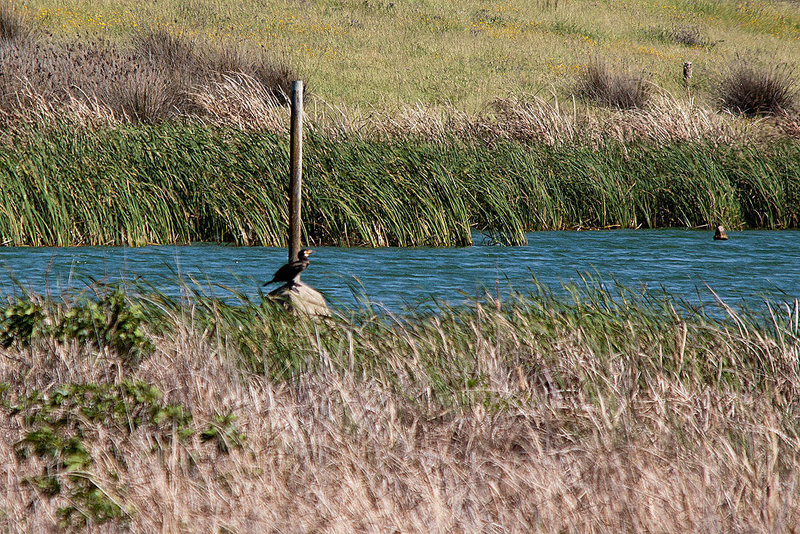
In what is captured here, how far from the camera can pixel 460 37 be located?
35.1 metres

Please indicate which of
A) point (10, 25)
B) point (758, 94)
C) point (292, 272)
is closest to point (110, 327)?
point (292, 272)

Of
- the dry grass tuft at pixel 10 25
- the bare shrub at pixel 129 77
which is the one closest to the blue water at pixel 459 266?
the bare shrub at pixel 129 77

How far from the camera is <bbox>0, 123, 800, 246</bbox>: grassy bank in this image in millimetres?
11273

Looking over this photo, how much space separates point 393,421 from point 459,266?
636 cm

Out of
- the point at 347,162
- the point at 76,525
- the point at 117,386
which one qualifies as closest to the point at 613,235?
the point at 347,162

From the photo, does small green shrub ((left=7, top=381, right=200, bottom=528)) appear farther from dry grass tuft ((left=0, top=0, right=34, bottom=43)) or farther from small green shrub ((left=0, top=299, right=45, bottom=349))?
dry grass tuft ((left=0, top=0, right=34, bottom=43))

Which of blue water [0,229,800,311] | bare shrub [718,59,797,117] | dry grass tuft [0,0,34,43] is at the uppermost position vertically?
dry grass tuft [0,0,34,43]

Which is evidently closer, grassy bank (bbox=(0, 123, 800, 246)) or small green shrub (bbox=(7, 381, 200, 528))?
small green shrub (bbox=(7, 381, 200, 528))

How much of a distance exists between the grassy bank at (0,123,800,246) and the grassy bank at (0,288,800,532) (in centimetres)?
562

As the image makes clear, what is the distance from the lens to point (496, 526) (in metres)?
3.37

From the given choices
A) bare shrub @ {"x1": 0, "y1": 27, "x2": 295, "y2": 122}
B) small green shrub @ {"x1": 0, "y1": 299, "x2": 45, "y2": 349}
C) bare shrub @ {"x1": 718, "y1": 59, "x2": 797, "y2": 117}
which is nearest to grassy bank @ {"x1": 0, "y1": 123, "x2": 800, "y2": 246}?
bare shrub @ {"x1": 0, "y1": 27, "x2": 295, "y2": 122}

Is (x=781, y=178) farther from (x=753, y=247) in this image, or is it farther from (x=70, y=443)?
(x=70, y=443)

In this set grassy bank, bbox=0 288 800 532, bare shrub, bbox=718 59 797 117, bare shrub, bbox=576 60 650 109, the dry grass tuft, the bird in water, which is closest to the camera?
grassy bank, bbox=0 288 800 532

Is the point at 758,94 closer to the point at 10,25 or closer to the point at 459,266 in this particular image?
the point at 459,266
